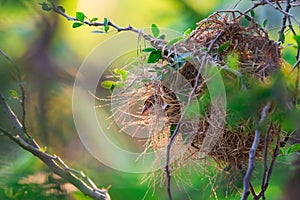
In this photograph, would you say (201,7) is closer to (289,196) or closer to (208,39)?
(208,39)

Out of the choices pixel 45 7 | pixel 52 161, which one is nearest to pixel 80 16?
pixel 45 7

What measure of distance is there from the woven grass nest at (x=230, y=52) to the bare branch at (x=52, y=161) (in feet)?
0.71

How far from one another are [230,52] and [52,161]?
0.41m

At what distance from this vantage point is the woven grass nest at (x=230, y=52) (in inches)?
31.0

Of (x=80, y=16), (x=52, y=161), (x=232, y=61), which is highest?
(x=80, y=16)

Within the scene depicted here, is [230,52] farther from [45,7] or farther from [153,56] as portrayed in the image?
[45,7]

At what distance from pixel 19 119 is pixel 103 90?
0.20 metres

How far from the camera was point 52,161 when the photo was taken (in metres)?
0.91

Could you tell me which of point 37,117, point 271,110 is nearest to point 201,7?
point 37,117

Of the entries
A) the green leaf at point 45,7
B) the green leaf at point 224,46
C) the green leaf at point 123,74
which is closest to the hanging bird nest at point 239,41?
the green leaf at point 224,46

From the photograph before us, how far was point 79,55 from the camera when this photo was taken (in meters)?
1.11

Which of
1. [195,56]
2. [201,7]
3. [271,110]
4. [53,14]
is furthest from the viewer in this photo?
[201,7]

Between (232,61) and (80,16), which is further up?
(80,16)

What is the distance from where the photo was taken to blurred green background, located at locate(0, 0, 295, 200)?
0.75 m
